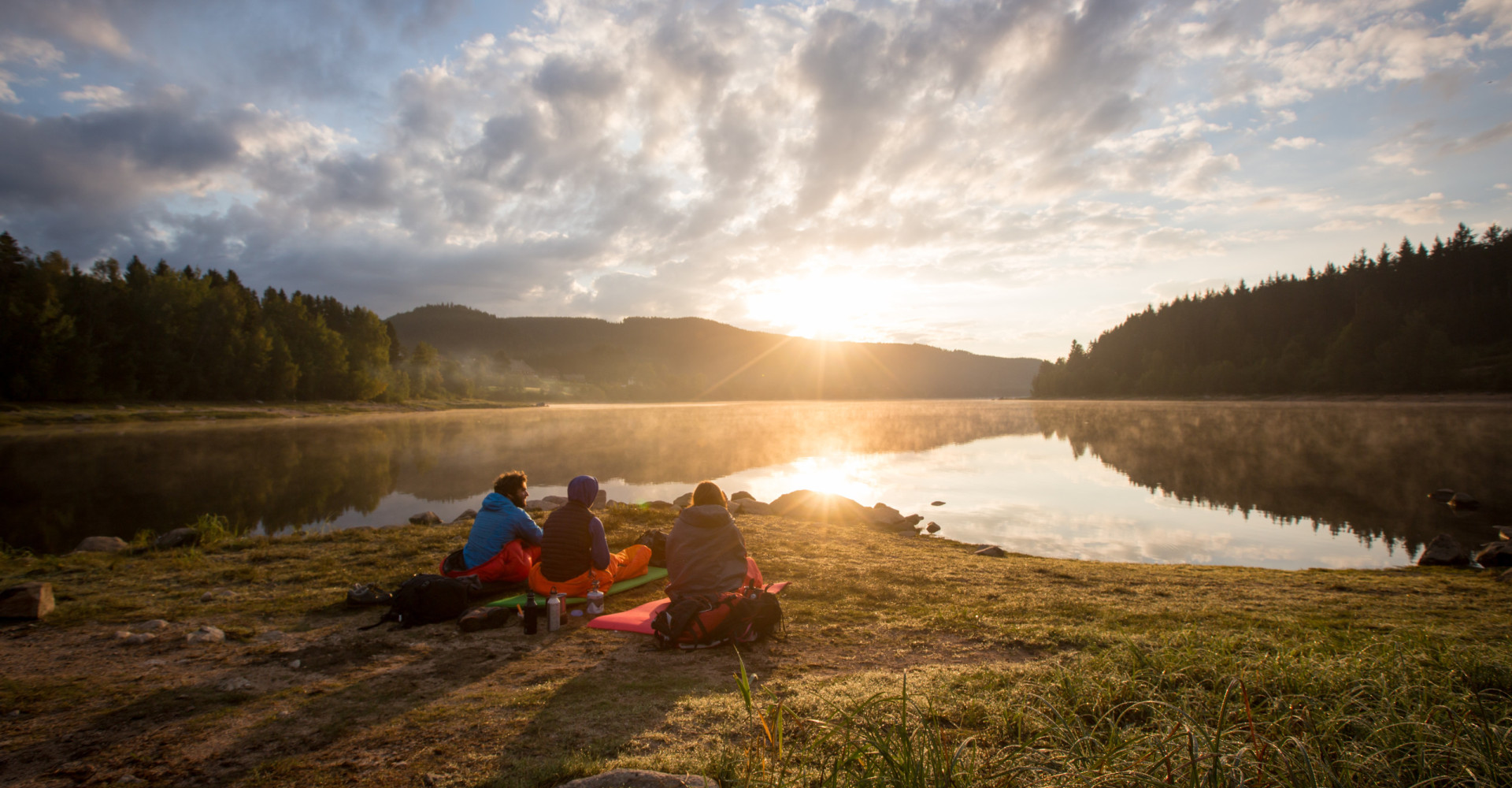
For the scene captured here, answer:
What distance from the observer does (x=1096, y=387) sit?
5320 inches

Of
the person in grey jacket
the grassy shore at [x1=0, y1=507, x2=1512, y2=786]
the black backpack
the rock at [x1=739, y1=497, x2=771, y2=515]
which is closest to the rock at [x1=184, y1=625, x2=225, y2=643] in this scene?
the grassy shore at [x1=0, y1=507, x2=1512, y2=786]

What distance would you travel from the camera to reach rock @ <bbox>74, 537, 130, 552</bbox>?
Answer: 38.3 ft

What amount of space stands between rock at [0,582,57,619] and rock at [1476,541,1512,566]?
23.7 metres

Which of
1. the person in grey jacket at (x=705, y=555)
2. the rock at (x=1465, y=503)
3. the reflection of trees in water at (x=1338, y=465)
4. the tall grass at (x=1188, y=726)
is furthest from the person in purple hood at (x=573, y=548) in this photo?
the rock at (x=1465, y=503)

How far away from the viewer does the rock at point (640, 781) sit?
3328 millimetres

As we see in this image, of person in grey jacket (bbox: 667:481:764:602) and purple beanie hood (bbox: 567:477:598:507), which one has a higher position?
purple beanie hood (bbox: 567:477:598:507)

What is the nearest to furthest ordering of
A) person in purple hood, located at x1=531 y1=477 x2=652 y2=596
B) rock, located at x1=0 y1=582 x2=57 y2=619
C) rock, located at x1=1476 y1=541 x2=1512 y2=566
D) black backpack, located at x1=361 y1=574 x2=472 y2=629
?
1. rock, located at x1=0 y1=582 x2=57 y2=619
2. black backpack, located at x1=361 y1=574 x2=472 y2=629
3. person in purple hood, located at x1=531 y1=477 x2=652 y2=596
4. rock, located at x1=1476 y1=541 x2=1512 y2=566

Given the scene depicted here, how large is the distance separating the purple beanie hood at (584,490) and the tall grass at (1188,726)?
4.19m

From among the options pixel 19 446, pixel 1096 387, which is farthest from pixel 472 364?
pixel 1096 387

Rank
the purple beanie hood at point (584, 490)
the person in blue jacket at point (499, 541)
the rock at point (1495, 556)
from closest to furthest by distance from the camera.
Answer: the purple beanie hood at point (584, 490) < the person in blue jacket at point (499, 541) < the rock at point (1495, 556)

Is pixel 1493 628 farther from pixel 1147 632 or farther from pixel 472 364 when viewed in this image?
pixel 472 364

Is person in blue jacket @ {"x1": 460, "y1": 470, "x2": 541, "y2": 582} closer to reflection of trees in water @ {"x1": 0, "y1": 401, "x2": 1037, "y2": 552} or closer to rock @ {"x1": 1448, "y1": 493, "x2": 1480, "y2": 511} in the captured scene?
reflection of trees in water @ {"x1": 0, "y1": 401, "x2": 1037, "y2": 552}

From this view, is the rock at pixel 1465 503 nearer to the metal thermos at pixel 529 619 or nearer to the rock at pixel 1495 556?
the rock at pixel 1495 556

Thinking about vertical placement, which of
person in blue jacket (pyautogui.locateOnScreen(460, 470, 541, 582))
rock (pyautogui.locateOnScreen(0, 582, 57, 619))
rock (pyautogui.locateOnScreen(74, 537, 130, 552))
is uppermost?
person in blue jacket (pyautogui.locateOnScreen(460, 470, 541, 582))
